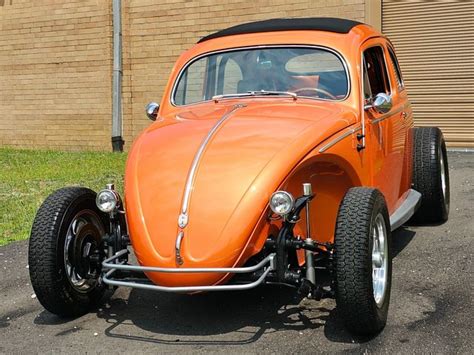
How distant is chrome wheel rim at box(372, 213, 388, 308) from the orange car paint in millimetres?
469

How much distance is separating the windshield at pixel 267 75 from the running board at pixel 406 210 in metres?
1.08

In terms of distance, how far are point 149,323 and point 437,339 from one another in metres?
1.77

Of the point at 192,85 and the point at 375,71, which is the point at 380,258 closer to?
the point at 375,71

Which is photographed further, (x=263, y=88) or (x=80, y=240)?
(x=263, y=88)

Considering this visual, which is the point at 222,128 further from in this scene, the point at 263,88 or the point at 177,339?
the point at 177,339

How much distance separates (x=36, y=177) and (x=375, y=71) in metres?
6.90

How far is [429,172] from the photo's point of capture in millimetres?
6398

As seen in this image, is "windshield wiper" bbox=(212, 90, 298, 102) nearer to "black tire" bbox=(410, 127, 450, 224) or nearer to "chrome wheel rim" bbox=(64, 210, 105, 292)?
"chrome wheel rim" bbox=(64, 210, 105, 292)

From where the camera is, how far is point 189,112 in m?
5.02

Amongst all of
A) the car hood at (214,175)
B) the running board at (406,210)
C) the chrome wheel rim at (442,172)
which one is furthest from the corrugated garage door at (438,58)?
the car hood at (214,175)

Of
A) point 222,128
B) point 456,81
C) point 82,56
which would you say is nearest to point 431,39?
point 456,81

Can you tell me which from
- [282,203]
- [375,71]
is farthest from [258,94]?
[282,203]

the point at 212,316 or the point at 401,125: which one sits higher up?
the point at 401,125

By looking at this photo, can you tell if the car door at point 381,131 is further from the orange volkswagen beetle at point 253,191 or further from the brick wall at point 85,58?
the brick wall at point 85,58
